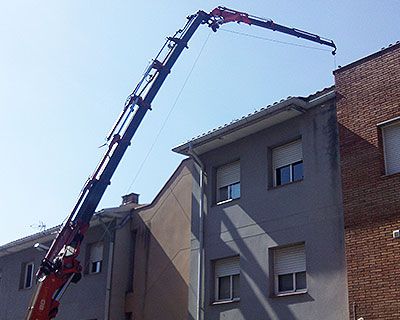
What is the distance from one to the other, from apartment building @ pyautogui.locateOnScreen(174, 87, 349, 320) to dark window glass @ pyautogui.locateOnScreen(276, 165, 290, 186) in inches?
1.1

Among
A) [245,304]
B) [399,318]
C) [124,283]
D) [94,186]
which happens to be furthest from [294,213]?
[124,283]

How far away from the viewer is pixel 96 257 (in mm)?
26188

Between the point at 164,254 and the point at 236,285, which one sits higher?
the point at 164,254

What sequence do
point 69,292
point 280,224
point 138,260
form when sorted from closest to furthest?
point 280,224, point 138,260, point 69,292

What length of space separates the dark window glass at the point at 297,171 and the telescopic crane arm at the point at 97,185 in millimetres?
4612

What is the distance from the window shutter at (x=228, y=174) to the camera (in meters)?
20.5

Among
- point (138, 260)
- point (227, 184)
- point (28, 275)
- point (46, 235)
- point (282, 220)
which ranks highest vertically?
point (46, 235)

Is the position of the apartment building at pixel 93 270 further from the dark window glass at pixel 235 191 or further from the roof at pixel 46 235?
the dark window glass at pixel 235 191

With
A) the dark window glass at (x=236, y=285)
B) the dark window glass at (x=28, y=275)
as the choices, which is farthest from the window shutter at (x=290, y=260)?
the dark window glass at (x=28, y=275)

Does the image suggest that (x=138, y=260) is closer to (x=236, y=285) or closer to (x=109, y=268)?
(x=109, y=268)

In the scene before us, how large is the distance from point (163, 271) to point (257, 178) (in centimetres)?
553

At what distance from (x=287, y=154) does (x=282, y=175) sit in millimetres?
584

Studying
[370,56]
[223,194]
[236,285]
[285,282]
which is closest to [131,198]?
[223,194]

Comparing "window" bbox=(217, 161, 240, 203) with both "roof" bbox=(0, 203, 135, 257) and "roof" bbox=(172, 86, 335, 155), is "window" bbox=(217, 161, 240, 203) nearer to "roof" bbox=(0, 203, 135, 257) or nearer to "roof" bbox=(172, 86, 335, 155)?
"roof" bbox=(172, 86, 335, 155)
